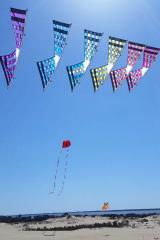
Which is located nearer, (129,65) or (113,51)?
(113,51)

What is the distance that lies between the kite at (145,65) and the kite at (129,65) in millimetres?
592

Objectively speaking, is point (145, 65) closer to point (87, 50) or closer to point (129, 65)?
point (129, 65)

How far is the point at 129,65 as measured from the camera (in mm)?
25750

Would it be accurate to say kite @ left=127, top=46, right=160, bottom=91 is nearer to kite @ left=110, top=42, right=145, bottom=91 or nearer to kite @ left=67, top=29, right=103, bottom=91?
kite @ left=110, top=42, right=145, bottom=91

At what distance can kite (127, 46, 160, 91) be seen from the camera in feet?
85.5

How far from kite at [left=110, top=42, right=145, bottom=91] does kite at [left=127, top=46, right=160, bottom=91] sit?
592mm

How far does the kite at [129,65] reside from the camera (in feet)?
83.6

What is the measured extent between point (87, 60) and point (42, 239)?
12468 millimetres

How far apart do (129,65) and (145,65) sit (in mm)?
1227

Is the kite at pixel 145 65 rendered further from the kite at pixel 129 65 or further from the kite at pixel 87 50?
the kite at pixel 87 50

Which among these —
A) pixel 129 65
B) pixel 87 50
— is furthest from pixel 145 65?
pixel 87 50

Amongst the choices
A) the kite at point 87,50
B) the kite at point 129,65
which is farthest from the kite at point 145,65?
the kite at point 87,50

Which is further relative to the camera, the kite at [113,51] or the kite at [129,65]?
the kite at [129,65]

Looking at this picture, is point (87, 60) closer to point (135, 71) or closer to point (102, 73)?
point (102, 73)
